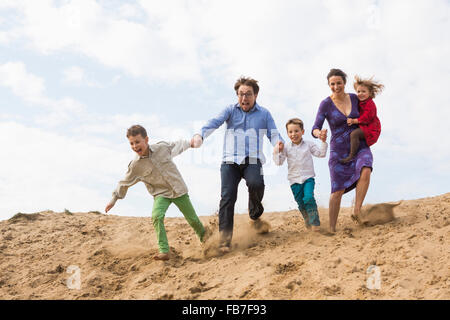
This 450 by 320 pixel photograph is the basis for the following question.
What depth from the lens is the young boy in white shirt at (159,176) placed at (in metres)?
5.61

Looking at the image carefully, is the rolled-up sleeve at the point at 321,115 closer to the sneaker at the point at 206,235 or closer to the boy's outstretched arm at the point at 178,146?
the boy's outstretched arm at the point at 178,146

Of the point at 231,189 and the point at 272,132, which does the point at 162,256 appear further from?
the point at 272,132

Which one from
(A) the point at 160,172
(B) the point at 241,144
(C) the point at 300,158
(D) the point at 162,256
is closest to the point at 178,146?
(A) the point at 160,172

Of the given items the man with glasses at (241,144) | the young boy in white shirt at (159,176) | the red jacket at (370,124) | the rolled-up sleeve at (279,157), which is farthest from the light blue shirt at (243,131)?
the red jacket at (370,124)

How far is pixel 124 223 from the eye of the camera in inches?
335

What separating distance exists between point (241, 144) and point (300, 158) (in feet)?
2.67

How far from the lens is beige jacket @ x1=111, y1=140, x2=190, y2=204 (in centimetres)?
573

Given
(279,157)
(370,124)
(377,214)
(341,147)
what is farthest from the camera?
(377,214)

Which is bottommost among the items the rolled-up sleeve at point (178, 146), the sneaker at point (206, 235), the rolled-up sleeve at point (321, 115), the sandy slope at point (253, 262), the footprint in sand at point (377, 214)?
the sandy slope at point (253, 262)

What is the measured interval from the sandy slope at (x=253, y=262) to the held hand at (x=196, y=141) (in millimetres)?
1333

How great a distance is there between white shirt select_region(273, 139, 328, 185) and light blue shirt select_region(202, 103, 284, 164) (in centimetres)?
25

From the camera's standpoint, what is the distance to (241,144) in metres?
5.70

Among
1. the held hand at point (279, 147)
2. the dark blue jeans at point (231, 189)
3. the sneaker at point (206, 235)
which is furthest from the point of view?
the sneaker at point (206, 235)
